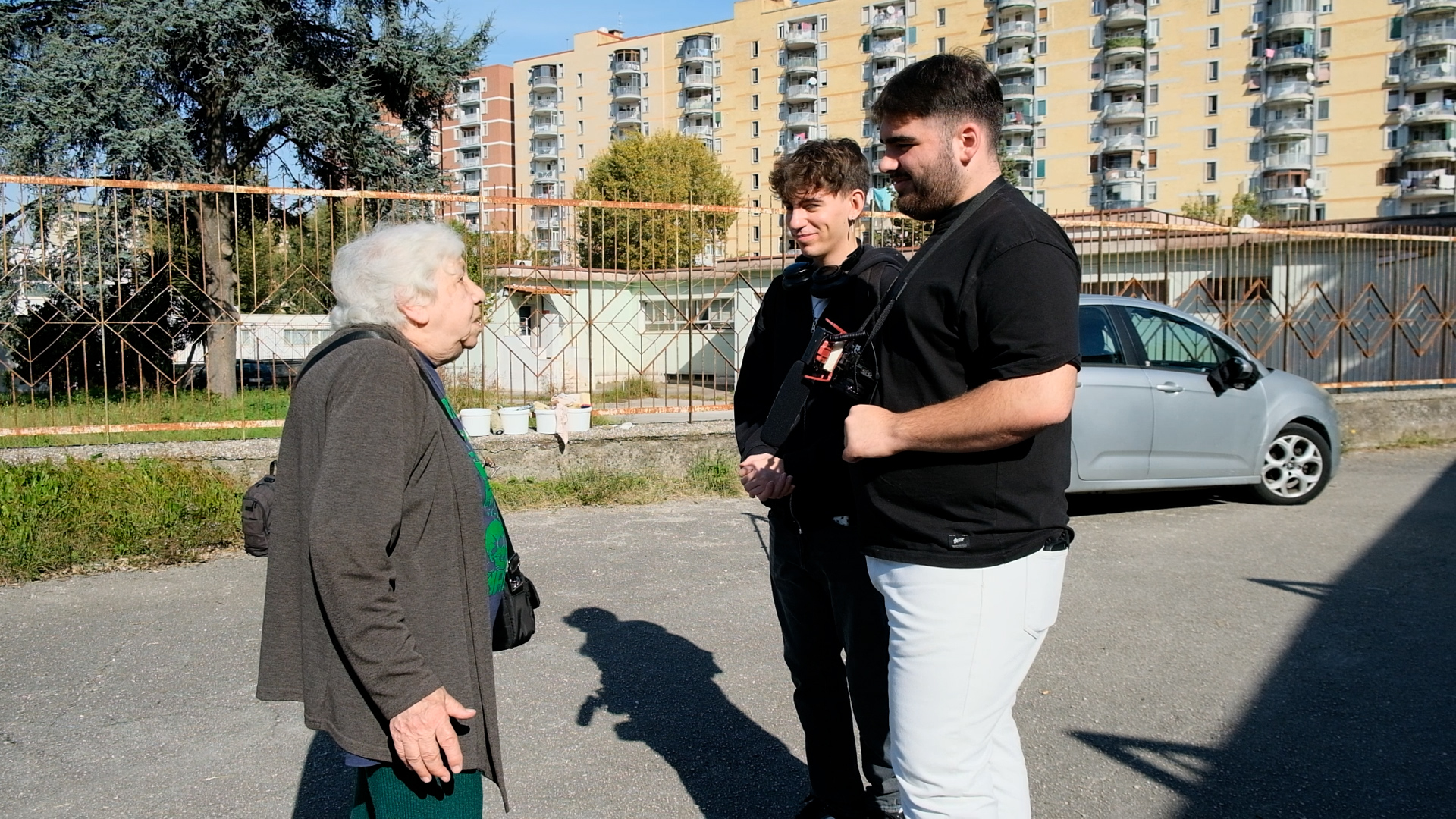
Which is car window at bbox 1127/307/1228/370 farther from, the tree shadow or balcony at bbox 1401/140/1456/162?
balcony at bbox 1401/140/1456/162

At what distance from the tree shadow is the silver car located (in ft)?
18.3

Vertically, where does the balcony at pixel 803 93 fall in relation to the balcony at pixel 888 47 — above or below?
below

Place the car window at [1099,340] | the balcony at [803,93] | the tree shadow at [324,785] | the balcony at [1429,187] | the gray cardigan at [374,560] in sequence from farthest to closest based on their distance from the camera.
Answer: the balcony at [803,93] < the balcony at [1429,187] < the car window at [1099,340] < the tree shadow at [324,785] < the gray cardigan at [374,560]

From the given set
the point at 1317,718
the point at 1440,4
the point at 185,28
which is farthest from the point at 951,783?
the point at 1440,4

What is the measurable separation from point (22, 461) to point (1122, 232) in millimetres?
10635

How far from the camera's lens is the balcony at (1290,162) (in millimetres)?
68188

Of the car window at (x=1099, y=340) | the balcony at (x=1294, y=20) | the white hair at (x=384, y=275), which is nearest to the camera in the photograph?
the white hair at (x=384, y=275)

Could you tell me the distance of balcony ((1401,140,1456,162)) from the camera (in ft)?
213

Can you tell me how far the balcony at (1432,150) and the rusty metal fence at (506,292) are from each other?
63.3 meters

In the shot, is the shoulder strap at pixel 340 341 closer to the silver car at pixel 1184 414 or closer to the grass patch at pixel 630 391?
the silver car at pixel 1184 414

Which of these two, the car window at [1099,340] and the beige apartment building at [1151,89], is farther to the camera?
the beige apartment building at [1151,89]

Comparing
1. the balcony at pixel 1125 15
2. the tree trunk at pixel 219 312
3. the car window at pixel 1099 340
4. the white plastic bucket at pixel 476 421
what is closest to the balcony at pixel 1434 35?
the balcony at pixel 1125 15

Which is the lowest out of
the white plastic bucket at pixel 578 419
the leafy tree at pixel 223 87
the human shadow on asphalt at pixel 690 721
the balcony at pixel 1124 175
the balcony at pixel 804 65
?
the human shadow on asphalt at pixel 690 721

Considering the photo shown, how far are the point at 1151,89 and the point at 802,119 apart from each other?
1021 inches
